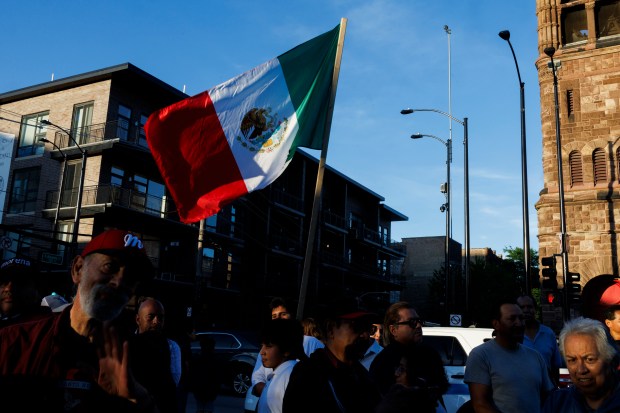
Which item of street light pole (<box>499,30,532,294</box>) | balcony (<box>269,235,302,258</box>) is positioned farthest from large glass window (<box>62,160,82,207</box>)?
street light pole (<box>499,30,532,294</box>)

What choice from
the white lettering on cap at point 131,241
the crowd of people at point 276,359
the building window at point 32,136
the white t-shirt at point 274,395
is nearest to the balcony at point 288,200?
the building window at point 32,136

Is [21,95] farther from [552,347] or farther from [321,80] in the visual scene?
[552,347]

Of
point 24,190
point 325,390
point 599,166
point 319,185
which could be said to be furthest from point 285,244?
point 325,390

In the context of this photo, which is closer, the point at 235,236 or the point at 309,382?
the point at 309,382

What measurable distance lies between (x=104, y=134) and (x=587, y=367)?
3046 centimetres

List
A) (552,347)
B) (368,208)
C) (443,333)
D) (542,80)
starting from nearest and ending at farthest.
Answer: (552,347)
(443,333)
(542,80)
(368,208)

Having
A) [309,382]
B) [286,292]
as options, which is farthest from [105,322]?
[286,292]

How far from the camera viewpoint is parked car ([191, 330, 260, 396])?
16.5 metres

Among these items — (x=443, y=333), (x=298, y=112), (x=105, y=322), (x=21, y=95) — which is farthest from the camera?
(x=21, y=95)

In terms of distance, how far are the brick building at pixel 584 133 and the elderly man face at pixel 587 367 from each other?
1059 inches

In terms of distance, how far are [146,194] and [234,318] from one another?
1068 centimetres

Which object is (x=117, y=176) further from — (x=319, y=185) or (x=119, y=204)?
(x=319, y=185)

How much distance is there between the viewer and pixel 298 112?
26.0 feet

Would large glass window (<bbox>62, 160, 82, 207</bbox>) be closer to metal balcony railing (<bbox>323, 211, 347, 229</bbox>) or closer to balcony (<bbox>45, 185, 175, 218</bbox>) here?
balcony (<bbox>45, 185, 175, 218</bbox>)
